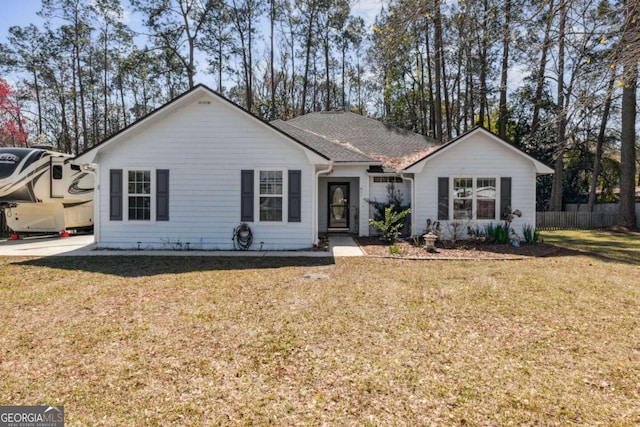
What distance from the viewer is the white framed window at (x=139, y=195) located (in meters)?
10.9

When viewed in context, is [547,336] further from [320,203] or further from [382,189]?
[320,203]

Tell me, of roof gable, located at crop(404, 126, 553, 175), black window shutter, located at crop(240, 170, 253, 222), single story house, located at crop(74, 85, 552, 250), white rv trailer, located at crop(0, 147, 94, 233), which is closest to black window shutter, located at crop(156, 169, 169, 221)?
single story house, located at crop(74, 85, 552, 250)

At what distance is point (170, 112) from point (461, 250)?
1001 cm

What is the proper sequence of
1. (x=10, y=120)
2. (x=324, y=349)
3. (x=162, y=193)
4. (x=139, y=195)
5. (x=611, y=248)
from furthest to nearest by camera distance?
(x=10, y=120)
(x=611, y=248)
(x=139, y=195)
(x=162, y=193)
(x=324, y=349)

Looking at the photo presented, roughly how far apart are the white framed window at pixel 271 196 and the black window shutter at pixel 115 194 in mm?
4309

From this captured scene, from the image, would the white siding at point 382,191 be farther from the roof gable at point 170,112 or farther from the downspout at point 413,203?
the roof gable at point 170,112

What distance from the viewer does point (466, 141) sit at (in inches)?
486

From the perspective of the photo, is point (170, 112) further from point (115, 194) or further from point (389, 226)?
point (389, 226)

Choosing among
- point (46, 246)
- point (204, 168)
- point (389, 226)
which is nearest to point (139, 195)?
point (204, 168)

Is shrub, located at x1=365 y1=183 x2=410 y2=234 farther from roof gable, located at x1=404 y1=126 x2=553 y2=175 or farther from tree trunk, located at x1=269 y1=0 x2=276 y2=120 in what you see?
tree trunk, located at x1=269 y1=0 x2=276 y2=120

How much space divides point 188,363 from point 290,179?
24.7 feet

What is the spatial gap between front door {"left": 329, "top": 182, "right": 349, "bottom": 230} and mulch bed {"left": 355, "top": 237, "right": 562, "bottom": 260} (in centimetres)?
291

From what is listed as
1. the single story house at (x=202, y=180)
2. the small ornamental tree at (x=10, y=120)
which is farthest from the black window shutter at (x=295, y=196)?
the small ornamental tree at (x=10, y=120)

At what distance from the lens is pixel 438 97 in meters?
22.3
